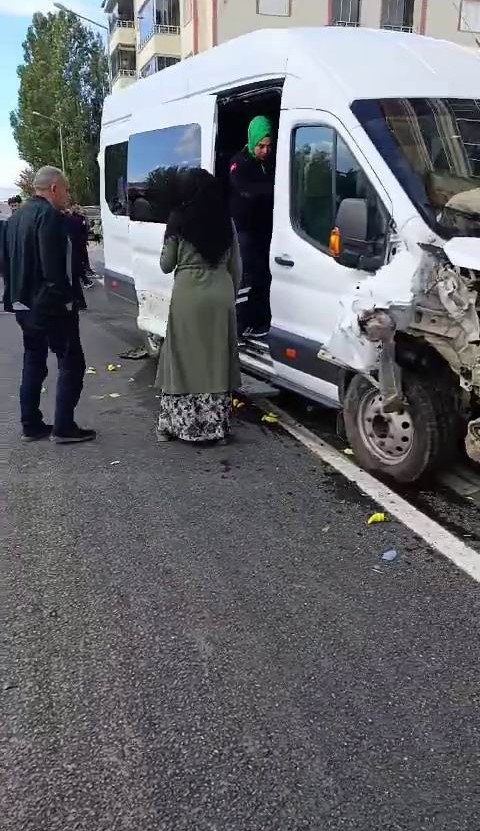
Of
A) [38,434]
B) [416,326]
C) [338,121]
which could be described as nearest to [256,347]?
[38,434]

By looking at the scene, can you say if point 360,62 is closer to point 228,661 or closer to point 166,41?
point 228,661

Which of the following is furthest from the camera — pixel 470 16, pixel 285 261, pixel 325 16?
pixel 470 16

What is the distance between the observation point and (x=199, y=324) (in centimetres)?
545

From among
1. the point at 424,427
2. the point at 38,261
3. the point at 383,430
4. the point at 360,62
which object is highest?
the point at 360,62

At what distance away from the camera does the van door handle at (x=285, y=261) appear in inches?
210

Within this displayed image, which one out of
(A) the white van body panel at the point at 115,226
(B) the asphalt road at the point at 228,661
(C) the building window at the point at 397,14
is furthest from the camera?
(C) the building window at the point at 397,14

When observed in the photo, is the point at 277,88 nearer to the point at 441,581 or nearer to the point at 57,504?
the point at 57,504

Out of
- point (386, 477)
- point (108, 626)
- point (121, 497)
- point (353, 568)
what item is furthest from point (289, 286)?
point (108, 626)

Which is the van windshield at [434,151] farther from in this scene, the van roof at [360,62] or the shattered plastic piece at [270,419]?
the shattered plastic piece at [270,419]

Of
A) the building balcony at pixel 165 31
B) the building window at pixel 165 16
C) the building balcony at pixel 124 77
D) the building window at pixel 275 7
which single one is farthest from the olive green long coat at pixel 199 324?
the building balcony at pixel 124 77

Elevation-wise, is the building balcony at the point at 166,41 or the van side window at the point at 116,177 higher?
the building balcony at the point at 166,41

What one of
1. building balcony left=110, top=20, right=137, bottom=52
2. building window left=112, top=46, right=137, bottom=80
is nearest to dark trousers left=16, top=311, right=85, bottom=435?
building window left=112, top=46, right=137, bottom=80

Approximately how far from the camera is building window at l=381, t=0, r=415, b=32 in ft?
103

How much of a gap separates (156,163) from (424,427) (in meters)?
4.41
